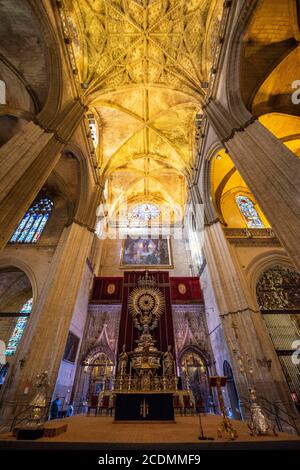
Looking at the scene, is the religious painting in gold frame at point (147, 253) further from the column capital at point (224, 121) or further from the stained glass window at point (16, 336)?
the column capital at point (224, 121)

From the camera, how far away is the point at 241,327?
312 inches

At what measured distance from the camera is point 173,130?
Result: 50.9 ft

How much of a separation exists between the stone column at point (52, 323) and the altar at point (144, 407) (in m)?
3.02

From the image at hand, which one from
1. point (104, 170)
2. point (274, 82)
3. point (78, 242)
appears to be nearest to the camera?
point (274, 82)

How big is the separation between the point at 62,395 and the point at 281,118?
17763mm

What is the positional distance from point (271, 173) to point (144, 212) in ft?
48.8

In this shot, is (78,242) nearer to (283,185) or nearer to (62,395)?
(62,395)

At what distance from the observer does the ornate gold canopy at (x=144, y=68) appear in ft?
36.6

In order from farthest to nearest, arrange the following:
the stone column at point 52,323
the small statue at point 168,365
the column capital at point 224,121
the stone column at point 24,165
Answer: the small statue at point 168,365
the column capital at point 224,121
the stone column at point 52,323
the stone column at point 24,165

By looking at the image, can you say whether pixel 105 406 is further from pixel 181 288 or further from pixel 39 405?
pixel 181 288

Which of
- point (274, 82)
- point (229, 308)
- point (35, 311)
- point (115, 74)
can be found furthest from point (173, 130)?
point (35, 311)

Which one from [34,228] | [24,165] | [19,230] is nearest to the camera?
[24,165]

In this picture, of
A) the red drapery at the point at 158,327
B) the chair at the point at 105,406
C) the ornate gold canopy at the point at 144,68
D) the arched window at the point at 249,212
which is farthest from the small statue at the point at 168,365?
the ornate gold canopy at the point at 144,68

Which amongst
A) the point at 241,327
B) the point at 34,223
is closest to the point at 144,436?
the point at 241,327
